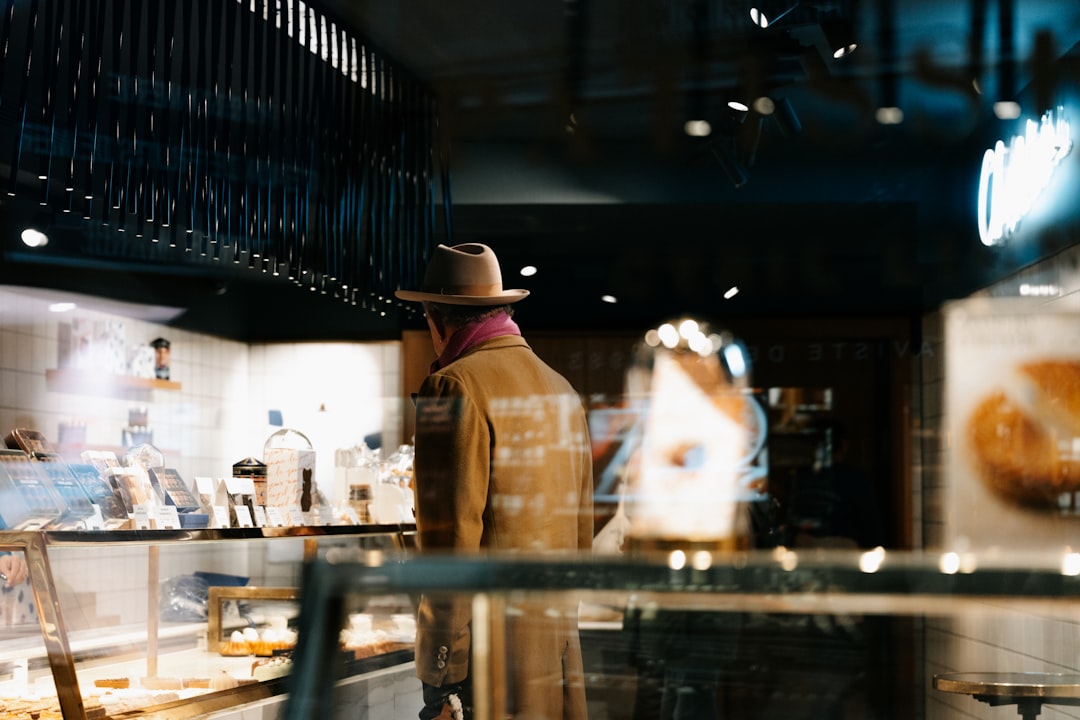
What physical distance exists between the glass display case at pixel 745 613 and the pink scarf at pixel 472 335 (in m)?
1.43

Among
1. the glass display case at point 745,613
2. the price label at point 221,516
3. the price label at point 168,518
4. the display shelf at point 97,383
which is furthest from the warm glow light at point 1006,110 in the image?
the glass display case at point 745,613

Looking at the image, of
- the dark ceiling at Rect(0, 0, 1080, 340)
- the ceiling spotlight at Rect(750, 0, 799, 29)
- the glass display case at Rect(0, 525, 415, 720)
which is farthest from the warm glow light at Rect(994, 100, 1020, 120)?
the glass display case at Rect(0, 525, 415, 720)

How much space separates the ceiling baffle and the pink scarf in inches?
30.3

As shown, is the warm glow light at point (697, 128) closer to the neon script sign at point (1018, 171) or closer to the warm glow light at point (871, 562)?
the neon script sign at point (1018, 171)

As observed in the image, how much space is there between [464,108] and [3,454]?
13.5ft

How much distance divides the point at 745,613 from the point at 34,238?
4.20 meters

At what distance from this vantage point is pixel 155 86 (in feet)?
8.48

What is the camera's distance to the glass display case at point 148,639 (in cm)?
176

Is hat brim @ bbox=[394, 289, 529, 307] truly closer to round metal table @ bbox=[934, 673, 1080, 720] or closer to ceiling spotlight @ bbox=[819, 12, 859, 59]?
round metal table @ bbox=[934, 673, 1080, 720]

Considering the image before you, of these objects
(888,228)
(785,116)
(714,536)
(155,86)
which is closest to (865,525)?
(714,536)

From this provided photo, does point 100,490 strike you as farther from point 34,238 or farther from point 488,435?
point 34,238

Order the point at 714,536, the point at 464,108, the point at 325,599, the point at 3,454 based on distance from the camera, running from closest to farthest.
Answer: the point at 325,599
the point at 3,454
the point at 464,108
the point at 714,536

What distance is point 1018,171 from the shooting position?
14.3ft

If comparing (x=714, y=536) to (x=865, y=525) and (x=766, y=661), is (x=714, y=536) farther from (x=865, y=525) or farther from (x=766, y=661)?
(x=766, y=661)
